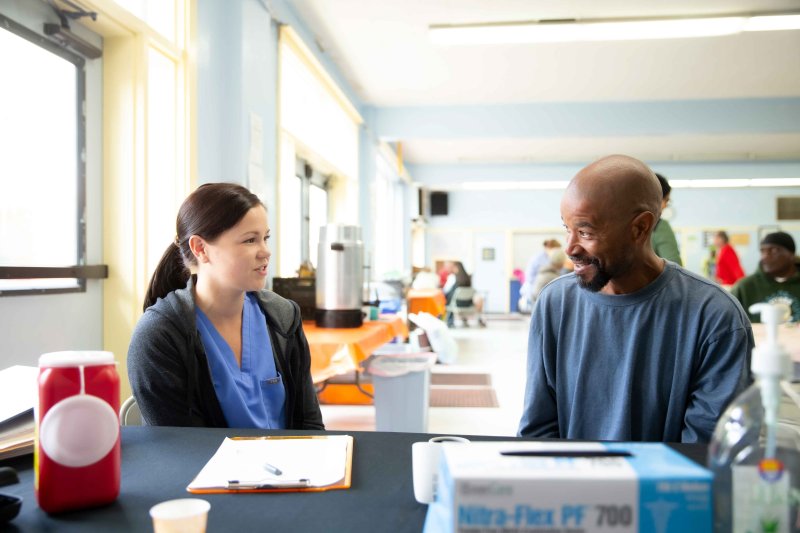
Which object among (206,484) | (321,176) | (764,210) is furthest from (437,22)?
(764,210)

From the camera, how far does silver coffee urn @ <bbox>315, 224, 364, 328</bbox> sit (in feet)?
10.7

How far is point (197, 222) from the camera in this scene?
1648 millimetres

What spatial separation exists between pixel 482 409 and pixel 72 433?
3875 millimetres

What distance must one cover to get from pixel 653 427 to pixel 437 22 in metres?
4.04

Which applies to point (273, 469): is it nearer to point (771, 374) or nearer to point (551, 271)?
point (771, 374)

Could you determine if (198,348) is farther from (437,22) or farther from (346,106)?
(346,106)

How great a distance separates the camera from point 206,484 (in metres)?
0.85

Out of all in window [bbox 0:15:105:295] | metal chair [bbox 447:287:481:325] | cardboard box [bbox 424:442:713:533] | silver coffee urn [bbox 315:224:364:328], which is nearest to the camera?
cardboard box [bbox 424:442:713:533]

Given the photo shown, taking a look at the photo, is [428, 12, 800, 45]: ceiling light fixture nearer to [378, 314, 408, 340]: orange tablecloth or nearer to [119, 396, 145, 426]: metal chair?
[378, 314, 408, 340]: orange tablecloth

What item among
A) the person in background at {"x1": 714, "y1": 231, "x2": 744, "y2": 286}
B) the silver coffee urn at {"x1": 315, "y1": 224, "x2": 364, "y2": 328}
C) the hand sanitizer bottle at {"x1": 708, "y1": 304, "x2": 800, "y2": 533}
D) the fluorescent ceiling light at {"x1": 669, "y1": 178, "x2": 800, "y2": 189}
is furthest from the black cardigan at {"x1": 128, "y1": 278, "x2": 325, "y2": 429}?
the fluorescent ceiling light at {"x1": 669, "y1": 178, "x2": 800, "y2": 189}

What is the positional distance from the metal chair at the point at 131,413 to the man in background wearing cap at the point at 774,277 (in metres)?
3.22

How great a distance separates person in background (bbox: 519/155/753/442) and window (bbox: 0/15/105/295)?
178 cm

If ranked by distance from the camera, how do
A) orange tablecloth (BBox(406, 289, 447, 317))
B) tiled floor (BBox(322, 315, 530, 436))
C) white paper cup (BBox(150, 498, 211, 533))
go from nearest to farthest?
white paper cup (BBox(150, 498, 211, 533)) → tiled floor (BBox(322, 315, 530, 436)) → orange tablecloth (BBox(406, 289, 447, 317))

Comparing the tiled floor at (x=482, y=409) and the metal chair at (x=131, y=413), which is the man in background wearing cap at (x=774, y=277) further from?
the metal chair at (x=131, y=413)
